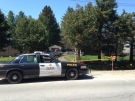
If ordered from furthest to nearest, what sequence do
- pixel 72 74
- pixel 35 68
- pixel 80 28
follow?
pixel 80 28
pixel 72 74
pixel 35 68

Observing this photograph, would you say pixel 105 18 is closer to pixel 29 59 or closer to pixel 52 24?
pixel 29 59

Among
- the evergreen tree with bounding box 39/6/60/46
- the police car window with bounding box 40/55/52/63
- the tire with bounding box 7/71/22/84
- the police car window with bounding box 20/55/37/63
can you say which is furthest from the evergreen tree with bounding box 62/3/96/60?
the evergreen tree with bounding box 39/6/60/46

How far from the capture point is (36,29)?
3628cm

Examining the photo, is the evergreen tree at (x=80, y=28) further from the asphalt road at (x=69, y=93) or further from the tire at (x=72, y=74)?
the asphalt road at (x=69, y=93)

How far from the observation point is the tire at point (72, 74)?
12.0 m

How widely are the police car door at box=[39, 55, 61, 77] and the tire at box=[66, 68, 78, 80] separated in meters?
0.53

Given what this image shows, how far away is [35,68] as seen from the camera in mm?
11453

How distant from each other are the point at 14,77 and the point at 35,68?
1158mm

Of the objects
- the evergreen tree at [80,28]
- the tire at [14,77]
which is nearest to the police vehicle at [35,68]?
the tire at [14,77]

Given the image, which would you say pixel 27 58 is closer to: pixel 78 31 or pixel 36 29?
pixel 78 31

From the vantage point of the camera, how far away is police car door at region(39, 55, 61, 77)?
38.1 feet

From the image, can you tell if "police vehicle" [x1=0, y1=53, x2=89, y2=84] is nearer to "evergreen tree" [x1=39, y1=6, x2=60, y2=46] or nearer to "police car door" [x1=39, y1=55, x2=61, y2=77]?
"police car door" [x1=39, y1=55, x2=61, y2=77]

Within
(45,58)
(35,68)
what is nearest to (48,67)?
(45,58)

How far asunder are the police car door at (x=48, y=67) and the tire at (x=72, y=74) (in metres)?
0.53
